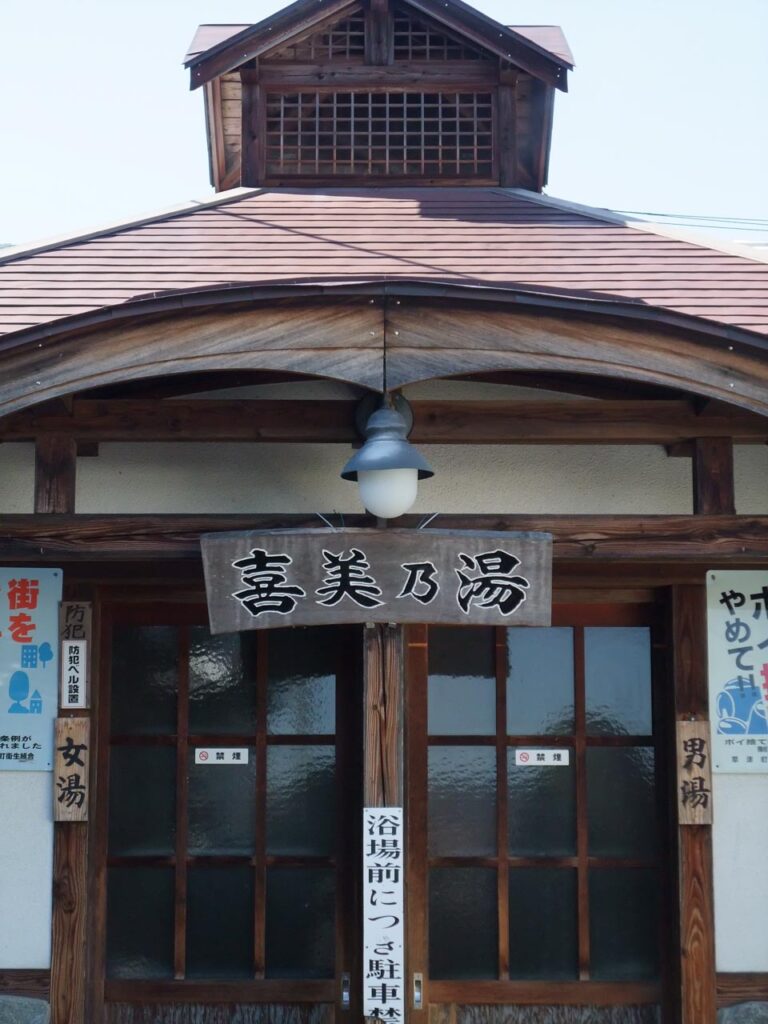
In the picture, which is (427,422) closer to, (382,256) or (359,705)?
(382,256)

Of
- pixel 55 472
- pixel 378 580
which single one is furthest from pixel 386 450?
pixel 55 472

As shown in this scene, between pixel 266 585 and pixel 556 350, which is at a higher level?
pixel 556 350

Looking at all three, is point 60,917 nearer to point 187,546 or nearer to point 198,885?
point 198,885

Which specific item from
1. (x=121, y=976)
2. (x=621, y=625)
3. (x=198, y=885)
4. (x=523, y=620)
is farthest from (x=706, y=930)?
(x=121, y=976)

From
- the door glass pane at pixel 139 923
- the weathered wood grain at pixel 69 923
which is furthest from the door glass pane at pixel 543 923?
the weathered wood grain at pixel 69 923

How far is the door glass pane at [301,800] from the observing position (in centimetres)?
660

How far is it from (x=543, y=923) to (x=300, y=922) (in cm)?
134

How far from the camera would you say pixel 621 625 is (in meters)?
6.74

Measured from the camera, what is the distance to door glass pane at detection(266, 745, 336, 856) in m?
6.60

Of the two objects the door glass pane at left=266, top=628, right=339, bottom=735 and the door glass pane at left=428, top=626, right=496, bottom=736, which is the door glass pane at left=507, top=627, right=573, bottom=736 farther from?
the door glass pane at left=266, top=628, right=339, bottom=735

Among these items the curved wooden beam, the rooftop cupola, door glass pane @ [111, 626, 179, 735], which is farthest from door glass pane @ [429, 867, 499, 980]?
the rooftop cupola

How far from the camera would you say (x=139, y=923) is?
257 inches

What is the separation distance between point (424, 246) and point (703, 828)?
3.57 m

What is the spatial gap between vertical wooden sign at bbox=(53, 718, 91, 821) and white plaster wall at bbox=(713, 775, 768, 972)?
3352mm
